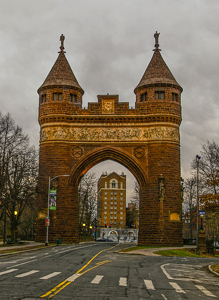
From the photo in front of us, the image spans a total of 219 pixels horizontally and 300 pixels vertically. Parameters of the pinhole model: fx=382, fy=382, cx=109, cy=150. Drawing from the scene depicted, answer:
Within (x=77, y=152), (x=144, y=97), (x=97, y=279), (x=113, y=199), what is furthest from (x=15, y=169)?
(x=113, y=199)

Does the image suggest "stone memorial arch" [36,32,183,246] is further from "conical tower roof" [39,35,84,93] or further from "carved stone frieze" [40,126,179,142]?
"conical tower roof" [39,35,84,93]

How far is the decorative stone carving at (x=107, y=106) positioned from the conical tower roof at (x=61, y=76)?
12.2 feet

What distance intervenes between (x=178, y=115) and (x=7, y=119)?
18.7m

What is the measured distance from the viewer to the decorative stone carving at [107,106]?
4356 centimetres

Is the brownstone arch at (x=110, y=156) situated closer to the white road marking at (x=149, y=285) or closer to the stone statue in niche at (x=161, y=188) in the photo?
the stone statue in niche at (x=161, y=188)

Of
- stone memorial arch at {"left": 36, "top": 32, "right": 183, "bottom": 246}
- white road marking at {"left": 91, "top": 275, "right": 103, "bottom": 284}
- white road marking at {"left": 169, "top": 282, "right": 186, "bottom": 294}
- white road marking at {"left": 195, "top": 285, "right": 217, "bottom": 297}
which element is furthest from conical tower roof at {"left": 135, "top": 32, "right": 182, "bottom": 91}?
white road marking at {"left": 195, "top": 285, "right": 217, "bottom": 297}

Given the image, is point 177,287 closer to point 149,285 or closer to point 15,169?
point 149,285

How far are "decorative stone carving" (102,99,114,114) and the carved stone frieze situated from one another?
6.81 feet

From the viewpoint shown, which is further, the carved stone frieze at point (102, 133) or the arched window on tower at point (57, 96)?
the arched window on tower at point (57, 96)

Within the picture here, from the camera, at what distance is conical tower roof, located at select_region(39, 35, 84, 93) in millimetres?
44500

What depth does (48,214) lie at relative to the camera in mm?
38750

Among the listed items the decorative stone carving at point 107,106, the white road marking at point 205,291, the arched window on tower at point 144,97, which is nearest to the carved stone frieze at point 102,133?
the decorative stone carving at point 107,106

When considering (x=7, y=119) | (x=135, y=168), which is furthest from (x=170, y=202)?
(x=7, y=119)

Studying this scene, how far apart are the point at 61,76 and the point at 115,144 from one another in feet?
34.1
